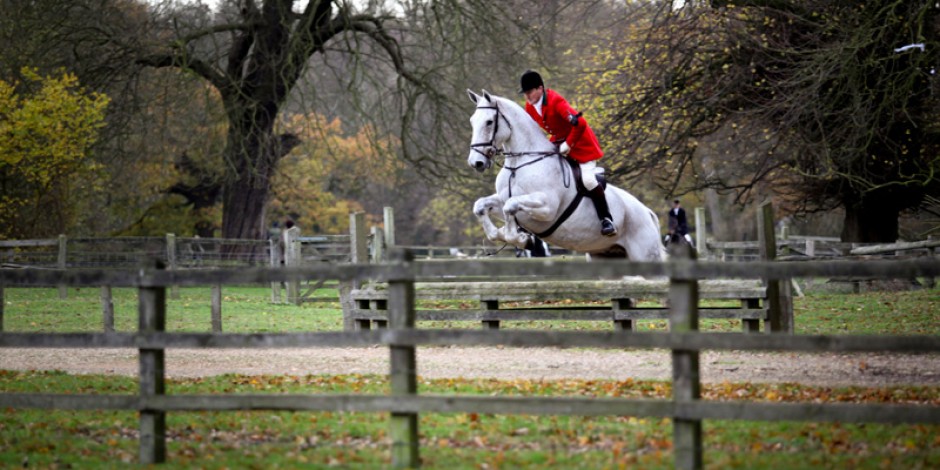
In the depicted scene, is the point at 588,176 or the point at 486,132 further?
the point at 588,176

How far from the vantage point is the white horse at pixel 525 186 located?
45.9 feet

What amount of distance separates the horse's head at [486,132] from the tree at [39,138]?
19.1m

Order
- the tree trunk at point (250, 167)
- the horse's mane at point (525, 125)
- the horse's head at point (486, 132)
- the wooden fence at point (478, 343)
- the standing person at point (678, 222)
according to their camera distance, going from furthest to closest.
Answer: the tree trunk at point (250, 167)
the standing person at point (678, 222)
the horse's mane at point (525, 125)
the horse's head at point (486, 132)
the wooden fence at point (478, 343)

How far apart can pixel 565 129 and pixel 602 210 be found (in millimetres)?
1224

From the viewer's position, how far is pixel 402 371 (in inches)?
283

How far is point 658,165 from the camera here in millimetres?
24969

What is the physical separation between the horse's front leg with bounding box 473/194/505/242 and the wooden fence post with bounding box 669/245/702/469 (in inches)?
288

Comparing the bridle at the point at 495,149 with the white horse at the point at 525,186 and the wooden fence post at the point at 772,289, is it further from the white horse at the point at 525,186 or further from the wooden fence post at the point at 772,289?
the wooden fence post at the point at 772,289

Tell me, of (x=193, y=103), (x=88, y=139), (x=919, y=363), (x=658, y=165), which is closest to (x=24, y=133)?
(x=88, y=139)

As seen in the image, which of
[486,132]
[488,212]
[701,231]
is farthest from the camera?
[701,231]

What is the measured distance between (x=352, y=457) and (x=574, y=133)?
25.3 ft

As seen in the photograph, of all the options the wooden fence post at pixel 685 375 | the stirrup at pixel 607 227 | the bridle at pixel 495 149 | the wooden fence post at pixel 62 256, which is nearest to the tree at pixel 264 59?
the wooden fence post at pixel 62 256

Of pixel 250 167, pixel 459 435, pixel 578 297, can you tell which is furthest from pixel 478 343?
pixel 250 167

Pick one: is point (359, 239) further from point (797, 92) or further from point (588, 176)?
point (797, 92)
